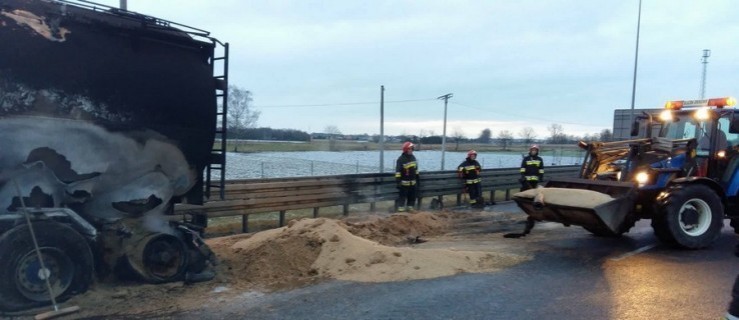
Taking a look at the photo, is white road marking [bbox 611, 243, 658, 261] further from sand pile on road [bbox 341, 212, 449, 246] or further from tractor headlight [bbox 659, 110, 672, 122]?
sand pile on road [bbox 341, 212, 449, 246]

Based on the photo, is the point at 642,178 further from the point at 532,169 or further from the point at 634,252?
the point at 532,169

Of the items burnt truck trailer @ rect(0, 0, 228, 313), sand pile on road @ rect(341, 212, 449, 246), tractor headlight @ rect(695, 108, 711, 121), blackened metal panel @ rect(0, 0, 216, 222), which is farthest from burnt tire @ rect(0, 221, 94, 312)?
tractor headlight @ rect(695, 108, 711, 121)

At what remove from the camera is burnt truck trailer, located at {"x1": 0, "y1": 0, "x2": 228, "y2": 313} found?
502cm

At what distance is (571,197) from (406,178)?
5.20m

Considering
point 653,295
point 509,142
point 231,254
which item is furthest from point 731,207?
point 509,142

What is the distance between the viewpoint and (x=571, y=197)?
774 cm

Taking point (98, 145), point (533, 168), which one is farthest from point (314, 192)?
point (533, 168)

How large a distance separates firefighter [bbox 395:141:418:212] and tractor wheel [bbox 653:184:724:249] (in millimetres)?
5655

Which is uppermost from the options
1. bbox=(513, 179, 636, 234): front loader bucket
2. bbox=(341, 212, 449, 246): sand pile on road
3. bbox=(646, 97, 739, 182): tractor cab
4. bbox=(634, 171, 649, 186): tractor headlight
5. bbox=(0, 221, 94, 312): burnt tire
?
bbox=(646, 97, 739, 182): tractor cab

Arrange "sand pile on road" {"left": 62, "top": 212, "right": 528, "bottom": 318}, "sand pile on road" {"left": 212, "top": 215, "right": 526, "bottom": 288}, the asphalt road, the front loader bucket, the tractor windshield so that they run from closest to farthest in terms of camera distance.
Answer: the asphalt road → "sand pile on road" {"left": 62, "top": 212, "right": 528, "bottom": 318} → "sand pile on road" {"left": 212, "top": 215, "right": 526, "bottom": 288} → the front loader bucket → the tractor windshield

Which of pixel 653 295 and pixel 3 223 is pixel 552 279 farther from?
pixel 3 223

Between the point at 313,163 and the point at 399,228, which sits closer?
the point at 399,228

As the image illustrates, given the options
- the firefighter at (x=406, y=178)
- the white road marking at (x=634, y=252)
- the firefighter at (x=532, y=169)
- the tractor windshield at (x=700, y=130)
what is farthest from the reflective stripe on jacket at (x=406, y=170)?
the white road marking at (x=634, y=252)

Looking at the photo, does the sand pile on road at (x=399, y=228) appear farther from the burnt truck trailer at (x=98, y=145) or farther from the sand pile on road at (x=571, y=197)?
the burnt truck trailer at (x=98, y=145)
